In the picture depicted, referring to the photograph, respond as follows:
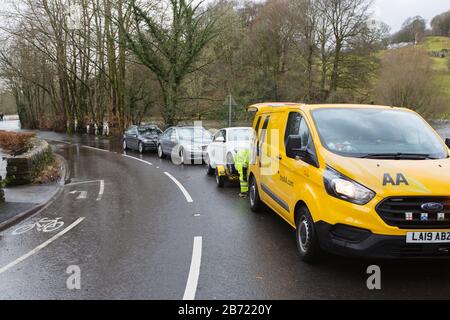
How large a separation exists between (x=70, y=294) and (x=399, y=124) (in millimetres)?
4974

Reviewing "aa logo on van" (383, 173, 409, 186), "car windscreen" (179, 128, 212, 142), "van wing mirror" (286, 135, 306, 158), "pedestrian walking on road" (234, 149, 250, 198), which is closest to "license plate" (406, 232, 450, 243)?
"aa logo on van" (383, 173, 409, 186)

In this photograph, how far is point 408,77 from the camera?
3109 cm

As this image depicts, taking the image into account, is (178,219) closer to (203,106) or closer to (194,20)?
(194,20)

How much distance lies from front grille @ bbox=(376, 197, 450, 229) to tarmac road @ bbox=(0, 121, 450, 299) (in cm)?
75

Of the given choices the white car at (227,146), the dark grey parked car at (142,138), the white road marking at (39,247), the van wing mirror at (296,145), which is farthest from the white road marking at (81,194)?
the dark grey parked car at (142,138)

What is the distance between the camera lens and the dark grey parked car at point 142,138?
22.0 meters

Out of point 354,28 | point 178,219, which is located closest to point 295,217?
point 178,219

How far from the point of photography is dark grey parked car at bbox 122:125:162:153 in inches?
868

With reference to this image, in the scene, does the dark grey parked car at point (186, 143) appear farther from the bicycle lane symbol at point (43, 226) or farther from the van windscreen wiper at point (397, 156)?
the van windscreen wiper at point (397, 156)

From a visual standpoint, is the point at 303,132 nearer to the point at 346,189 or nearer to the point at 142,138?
the point at 346,189

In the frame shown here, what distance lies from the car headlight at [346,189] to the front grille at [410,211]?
0.61 ft

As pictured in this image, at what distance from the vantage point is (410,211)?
4.42m

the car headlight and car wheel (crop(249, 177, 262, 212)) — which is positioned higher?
the car headlight

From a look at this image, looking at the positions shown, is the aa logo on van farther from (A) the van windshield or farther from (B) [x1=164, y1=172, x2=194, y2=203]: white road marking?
(B) [x1=164, y1=172, x2=194, y2=203]: white road marking
